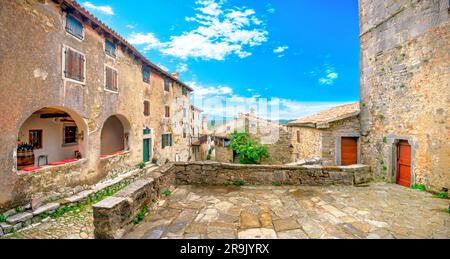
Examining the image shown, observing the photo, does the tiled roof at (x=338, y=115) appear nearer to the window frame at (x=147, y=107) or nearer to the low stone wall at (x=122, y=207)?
the low stone wall at (x=122, y=207)

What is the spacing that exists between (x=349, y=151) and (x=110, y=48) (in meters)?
14.1

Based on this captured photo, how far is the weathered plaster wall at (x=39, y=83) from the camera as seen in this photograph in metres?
5.34

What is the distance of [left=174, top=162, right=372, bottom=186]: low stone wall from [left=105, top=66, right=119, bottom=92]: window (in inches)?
259

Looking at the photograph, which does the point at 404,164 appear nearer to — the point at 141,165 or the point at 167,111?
the point at 141,165

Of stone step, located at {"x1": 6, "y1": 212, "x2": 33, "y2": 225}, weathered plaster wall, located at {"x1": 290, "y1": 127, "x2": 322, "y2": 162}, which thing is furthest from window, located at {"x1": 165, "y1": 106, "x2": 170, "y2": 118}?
stone step, located at {"x1": 6, "y1": 212, "x2": 33, "y2": 225}

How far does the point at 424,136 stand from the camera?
267 inches

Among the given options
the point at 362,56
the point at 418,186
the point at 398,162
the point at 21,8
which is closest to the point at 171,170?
the point at 21,8

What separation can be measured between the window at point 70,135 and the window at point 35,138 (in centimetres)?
128

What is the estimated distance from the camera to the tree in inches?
663

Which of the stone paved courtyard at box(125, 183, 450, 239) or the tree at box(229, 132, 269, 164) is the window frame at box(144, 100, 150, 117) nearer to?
the tree at box(229, 132, 269, 164)

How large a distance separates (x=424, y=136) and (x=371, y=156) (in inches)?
109

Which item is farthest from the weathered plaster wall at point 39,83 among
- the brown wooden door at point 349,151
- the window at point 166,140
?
the brown wooden door at point 349,151

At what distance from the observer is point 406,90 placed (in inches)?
294

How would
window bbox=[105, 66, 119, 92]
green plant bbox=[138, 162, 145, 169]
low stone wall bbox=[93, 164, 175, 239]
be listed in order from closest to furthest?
1. low stone wall bbox=[93, 164, 175, 239]
2. window bbox=[105, 66, 119, 92]
3. green plant bbox=[138, 162, 145, 169]
